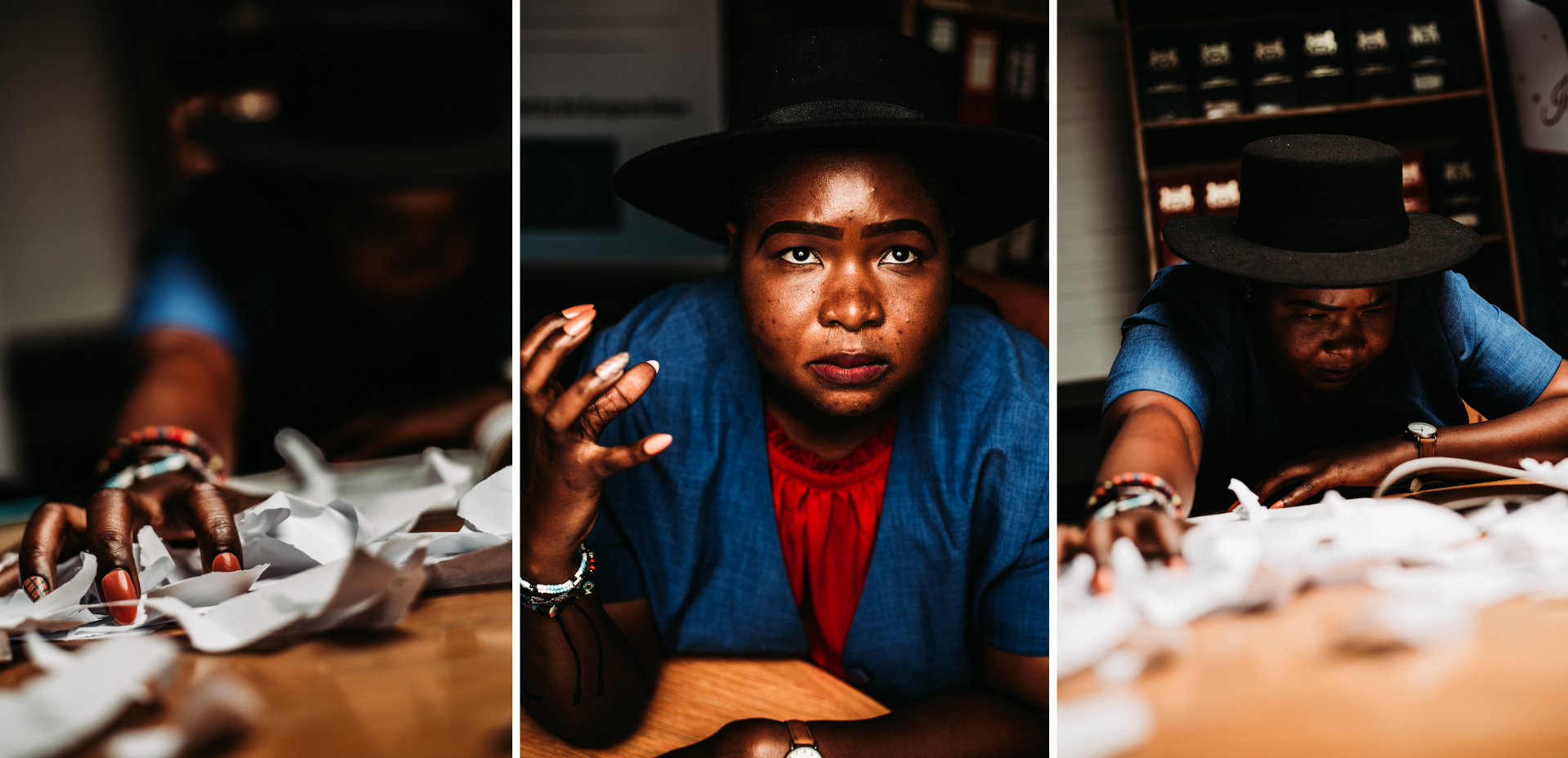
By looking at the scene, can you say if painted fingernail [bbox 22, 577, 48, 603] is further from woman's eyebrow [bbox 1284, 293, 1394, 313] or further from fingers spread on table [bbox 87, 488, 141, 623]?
woman's eyebrow [bbox 1284, 293, 1394, 313]

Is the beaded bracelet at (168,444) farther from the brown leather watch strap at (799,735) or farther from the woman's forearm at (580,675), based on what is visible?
the brown leather watch strap at (799,735)

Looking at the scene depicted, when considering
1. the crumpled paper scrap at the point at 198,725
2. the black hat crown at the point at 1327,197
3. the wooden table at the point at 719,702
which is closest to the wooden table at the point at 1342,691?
the wooden table at the point at 719,702

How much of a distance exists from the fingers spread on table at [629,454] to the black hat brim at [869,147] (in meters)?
0.37

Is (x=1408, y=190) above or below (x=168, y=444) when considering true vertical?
above

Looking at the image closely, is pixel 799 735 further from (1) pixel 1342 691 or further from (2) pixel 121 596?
(2) pixel 121 596

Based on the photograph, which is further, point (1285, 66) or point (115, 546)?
point (1285, 66)

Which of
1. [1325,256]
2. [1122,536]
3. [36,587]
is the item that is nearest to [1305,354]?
[1325,256]

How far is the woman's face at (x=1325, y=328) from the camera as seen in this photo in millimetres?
1207

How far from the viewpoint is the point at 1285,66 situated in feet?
4.32

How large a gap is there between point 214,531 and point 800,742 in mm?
868

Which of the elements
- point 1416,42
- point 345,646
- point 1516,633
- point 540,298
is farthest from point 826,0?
point 1516,633

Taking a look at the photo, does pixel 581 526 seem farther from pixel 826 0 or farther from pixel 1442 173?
pixel 1442 173

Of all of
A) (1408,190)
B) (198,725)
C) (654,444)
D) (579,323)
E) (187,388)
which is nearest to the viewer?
(198,725)

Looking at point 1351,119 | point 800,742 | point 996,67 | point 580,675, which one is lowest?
point 800,742
